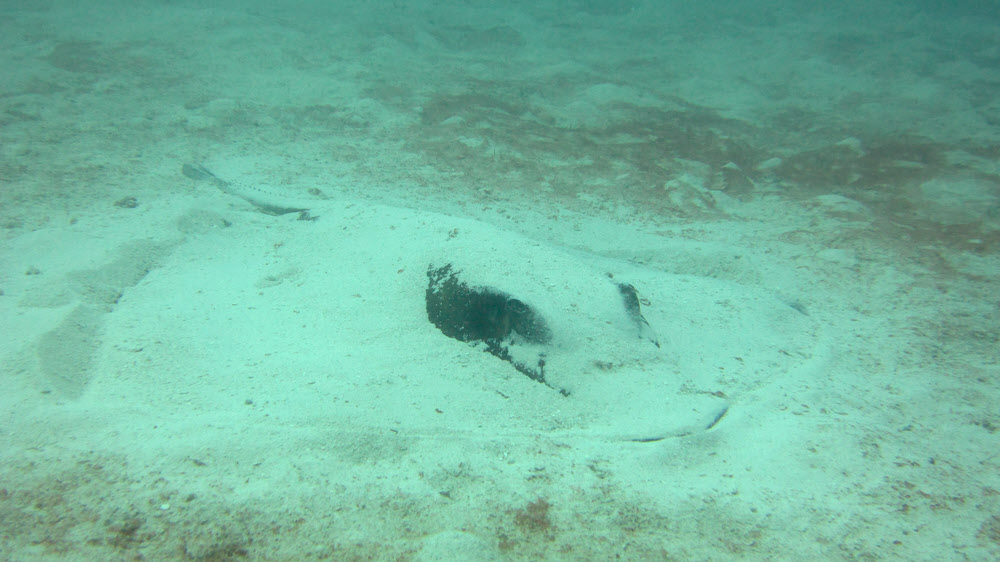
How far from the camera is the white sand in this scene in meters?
1.97

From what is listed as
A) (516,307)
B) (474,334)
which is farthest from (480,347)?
(516,307)

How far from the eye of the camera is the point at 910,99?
29.9 ft

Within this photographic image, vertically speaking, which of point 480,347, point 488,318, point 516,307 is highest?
point 516,307

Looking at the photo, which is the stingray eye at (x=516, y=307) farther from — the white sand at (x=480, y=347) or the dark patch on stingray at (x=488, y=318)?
the white sand at (x=480, y=347)

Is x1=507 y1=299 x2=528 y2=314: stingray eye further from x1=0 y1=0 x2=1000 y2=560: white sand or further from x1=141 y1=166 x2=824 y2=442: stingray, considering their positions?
x1=0 y1=0 x2=1000 y2=560: white sand

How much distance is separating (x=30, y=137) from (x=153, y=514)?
6.69m

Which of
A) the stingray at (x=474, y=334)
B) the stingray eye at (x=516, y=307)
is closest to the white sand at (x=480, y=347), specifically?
the stingray at (x=474, y=334)

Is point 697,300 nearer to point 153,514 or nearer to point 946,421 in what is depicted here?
point 946,421

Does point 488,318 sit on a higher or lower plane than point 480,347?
higher

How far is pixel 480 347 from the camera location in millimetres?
2977

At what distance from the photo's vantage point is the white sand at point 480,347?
1972 millimetres

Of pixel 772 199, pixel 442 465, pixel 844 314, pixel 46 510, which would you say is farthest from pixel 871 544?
pixel 772 199

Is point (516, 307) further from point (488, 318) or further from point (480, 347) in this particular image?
point (480, 347)

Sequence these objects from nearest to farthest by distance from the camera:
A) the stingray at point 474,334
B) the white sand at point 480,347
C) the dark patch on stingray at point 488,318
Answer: the white sand at point 480,347, the stingray at point 474,334, the dark patch on stingray at point 488,318
